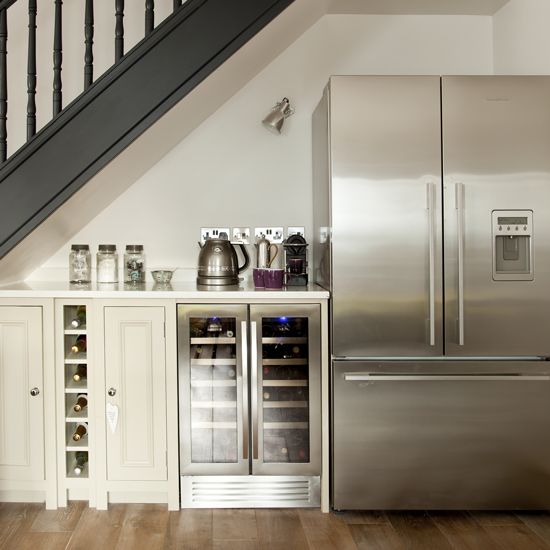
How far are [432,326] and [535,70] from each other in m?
1.43

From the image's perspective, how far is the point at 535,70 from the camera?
120 inches

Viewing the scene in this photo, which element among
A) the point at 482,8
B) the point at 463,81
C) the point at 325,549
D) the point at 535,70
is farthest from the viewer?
the point at 482,8

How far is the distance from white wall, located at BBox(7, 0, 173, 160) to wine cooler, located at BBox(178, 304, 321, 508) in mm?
1513

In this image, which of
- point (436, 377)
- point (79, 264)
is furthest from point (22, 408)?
point (436, 377)

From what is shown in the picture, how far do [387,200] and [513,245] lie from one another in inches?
23.3

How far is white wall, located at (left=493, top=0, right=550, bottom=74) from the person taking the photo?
296 cm

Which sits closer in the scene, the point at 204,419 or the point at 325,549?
the point at 325,549

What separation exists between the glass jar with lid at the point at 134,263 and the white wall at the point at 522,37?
220 cm

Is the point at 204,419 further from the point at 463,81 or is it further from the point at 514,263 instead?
the point at 463,81

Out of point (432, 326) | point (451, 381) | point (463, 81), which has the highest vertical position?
point (463, 81)

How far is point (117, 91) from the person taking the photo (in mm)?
2602

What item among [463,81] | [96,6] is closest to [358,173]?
[463,81]

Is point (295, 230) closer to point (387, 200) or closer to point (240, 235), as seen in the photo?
point (240, 235)

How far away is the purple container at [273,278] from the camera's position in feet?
9.62
